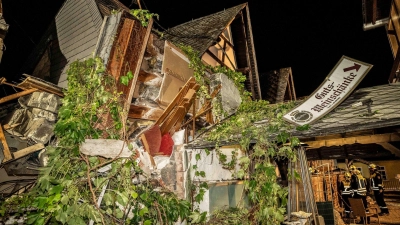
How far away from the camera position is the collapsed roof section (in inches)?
343

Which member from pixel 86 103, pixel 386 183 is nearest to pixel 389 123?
pixel 86 103

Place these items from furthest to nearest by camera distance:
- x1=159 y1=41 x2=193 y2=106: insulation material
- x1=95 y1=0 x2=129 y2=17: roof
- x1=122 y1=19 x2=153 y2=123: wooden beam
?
1. x1=95 y1=0 x2=129 y2=17: roof
2. x1=159 y1=41 x2=193 y2=106: insulation material
3. x1=122 y1=19 x2=153 y2=123: wooden beam

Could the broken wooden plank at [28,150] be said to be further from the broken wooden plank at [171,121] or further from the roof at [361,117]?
the roof at [361,117]

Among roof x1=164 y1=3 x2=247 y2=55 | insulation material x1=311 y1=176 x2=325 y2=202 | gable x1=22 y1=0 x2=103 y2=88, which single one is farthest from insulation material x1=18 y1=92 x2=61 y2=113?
insulation material x1=311 y1=176 x2=325 y2=202

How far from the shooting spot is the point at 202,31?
887 centimetres

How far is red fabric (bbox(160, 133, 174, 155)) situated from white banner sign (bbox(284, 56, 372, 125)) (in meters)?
2.69

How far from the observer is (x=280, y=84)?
1278cm

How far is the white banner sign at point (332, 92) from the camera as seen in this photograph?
457cm

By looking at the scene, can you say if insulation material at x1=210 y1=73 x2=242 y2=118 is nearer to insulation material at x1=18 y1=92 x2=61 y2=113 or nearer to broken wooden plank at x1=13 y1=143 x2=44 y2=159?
insulation material at x1=18 y1=92 x2=61 y2=113

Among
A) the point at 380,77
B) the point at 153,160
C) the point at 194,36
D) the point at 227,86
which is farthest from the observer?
the point at 380,77

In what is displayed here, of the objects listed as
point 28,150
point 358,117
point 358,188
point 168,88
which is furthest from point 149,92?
point 358,188

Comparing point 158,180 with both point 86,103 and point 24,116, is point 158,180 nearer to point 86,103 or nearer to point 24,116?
point 86,103

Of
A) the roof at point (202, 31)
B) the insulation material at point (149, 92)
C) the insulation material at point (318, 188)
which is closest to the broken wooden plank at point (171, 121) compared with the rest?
the insulation material at point (149, 92)

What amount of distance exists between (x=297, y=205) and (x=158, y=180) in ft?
13.4
